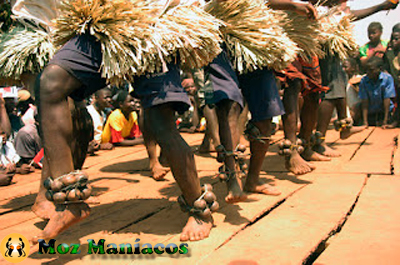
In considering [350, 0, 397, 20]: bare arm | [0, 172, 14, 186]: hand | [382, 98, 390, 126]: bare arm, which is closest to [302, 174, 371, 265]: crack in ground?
[350, 0, 397, 20]: bare arm

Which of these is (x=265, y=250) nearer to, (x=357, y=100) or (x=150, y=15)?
(x=150, y=15)

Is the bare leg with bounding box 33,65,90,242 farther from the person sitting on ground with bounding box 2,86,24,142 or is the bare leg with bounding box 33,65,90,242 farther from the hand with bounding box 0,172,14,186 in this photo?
the person sitting on ground with bounding box 2,86,24,142

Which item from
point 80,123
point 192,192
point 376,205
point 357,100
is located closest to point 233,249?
point 192,192

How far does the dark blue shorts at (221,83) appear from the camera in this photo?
258 centimetres

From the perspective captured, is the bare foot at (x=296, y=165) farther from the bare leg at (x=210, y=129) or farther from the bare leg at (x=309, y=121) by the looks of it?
the bare leg at (x=210, y=129)

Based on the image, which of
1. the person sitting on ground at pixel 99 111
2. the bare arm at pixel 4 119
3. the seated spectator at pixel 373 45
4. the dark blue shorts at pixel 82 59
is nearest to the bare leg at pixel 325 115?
A: the dark blue shorts at pixel 82 59

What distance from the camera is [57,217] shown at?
1906 mm

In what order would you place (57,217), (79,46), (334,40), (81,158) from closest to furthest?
(57,217) < (79,46) < (81,158) < (334,40)

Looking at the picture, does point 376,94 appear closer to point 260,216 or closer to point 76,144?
point 260,216

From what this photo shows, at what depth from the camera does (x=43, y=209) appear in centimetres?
268

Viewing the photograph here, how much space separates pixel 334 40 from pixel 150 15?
2.35 meters

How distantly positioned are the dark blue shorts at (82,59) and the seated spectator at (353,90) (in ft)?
21.6

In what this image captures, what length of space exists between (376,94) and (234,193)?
5885 millimetres

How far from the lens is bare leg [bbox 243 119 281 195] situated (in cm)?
296
